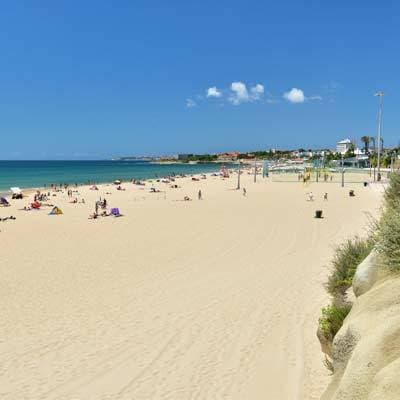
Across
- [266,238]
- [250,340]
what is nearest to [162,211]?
[266,238]

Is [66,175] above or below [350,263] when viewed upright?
below

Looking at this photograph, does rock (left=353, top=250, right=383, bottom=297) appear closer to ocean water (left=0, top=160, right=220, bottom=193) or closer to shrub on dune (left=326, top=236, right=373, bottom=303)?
shrub on dune (left=326, top=236, right=373, bottom=303)

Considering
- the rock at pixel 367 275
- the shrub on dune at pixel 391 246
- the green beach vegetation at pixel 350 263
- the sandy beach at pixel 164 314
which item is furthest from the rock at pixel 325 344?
the shrub on dune at pixel 391 246

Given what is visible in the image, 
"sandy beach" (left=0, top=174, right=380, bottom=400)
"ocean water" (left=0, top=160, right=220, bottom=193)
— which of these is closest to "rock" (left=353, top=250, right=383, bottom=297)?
"sandy beach" (left=0, top=174, right=380, bottom=400)

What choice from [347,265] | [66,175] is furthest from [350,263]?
[66,175]

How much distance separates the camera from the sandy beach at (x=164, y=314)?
554cm

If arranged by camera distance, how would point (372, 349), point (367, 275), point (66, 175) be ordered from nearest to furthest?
point (372, 349)
point (367, 275)
point (66, 175)

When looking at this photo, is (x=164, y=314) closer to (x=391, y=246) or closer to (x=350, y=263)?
(x=350, y=263)

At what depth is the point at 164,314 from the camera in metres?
8.07

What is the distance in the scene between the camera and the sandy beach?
5543 mm

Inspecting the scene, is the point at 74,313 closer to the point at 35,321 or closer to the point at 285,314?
the point at 35,321

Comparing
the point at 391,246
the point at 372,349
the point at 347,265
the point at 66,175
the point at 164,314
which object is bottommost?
the point at 164,314

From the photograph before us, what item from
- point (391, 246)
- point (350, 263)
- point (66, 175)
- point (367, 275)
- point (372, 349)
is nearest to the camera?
point (372, 349)

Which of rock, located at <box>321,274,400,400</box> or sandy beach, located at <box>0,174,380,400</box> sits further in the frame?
sandy beach, located at <box>0,174,380,400</box>
